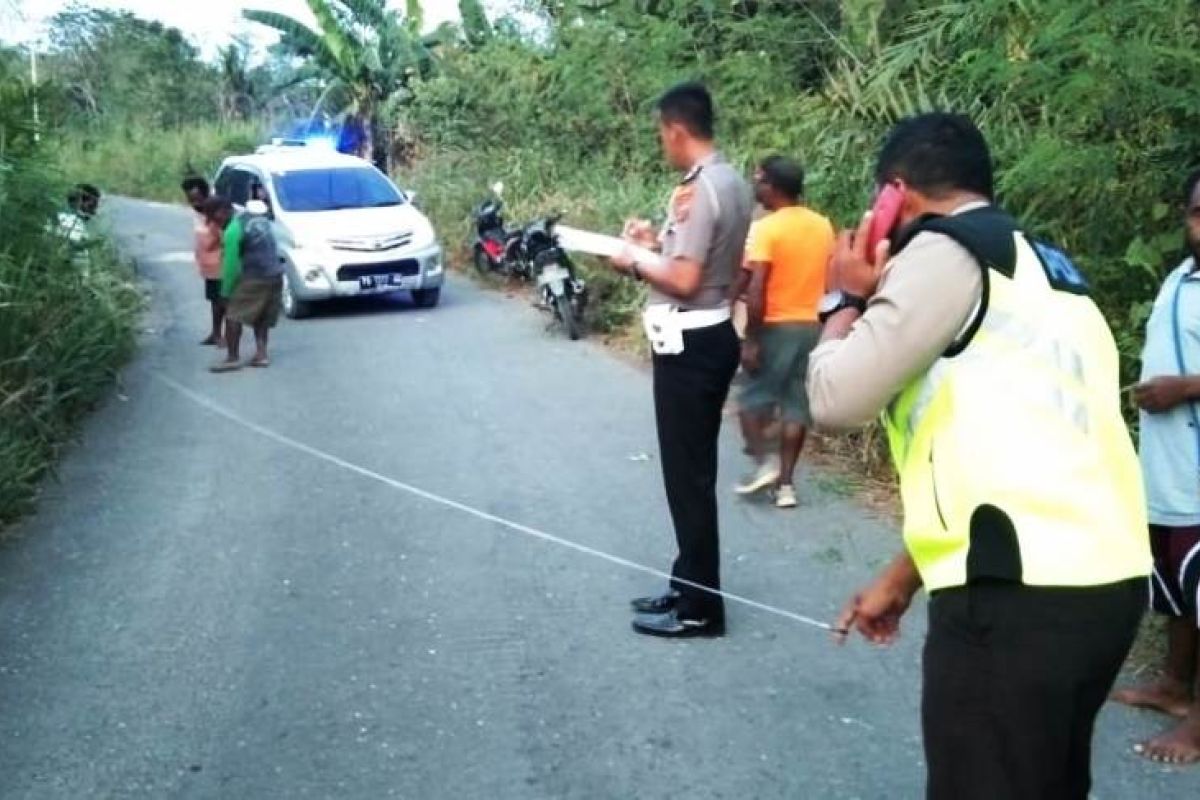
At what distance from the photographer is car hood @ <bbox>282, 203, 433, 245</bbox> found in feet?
51.1

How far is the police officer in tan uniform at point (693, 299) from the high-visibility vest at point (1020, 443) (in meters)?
2.48

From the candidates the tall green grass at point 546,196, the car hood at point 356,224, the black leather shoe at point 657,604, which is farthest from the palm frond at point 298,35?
the black leather shoe at point 657,604

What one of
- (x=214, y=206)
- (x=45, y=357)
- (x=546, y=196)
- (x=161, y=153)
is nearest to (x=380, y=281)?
(x=546, y=196)

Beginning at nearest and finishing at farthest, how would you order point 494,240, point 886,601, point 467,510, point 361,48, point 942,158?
1. point 942,158
2. point 886,601
3. point 467,510
4. point 494,240
5. point 361,48

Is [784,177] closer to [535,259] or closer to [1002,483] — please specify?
[1002,483]

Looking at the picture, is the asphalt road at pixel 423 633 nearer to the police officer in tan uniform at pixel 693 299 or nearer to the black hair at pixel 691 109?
the police officer in tan uniform at pixel 693 299

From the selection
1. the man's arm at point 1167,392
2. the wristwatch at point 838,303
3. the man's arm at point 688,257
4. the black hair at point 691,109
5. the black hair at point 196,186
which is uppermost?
the black hair at point 691,109

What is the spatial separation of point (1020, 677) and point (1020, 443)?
41 centimetres

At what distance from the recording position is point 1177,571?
4.50 metres

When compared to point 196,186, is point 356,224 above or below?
below

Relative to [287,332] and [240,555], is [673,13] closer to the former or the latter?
[287,332]

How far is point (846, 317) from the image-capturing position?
9.36ft

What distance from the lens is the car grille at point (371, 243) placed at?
50.8 ft

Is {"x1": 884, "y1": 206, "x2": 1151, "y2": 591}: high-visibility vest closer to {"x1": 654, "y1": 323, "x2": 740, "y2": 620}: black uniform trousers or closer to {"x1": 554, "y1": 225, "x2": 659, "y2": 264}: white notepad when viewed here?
{"x1": 554, "y1": 225, "x2": 659, "y2": 264}: white notepad
